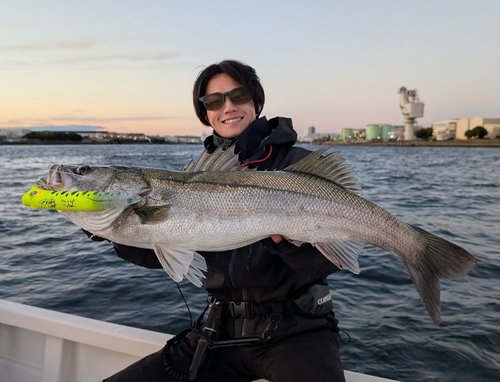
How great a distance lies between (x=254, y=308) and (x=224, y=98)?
85.0 inches

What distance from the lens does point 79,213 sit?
3.03m

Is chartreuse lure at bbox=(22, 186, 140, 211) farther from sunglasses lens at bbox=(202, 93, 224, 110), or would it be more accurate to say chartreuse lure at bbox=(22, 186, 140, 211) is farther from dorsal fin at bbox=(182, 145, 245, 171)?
sunglasses lens at bbox=(202, 93, 224, 110)

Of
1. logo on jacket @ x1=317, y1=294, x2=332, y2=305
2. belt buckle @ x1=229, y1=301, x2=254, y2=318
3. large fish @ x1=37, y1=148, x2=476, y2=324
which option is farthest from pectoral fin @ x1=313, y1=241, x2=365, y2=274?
belt buckle @ x1=229, y1=301, x2=254, y2=318

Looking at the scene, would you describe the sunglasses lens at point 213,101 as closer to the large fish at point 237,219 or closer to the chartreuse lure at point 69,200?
the large fish at point 237,219

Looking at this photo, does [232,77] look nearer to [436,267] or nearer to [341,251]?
[341,251]

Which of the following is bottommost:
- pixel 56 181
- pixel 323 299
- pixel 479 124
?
pixel 323 299

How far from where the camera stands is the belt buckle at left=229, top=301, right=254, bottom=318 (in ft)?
11.4

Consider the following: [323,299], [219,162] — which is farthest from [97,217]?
[323,299]

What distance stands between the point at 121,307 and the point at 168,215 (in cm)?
526

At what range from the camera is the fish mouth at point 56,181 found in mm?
3021

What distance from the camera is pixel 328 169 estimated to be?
325 centimetres

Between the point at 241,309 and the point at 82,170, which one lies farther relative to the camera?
the point at 241,309

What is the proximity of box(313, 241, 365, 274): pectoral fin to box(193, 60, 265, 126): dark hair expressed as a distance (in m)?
2.01

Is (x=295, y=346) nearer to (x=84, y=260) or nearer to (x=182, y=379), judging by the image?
(x=182, y=379)
